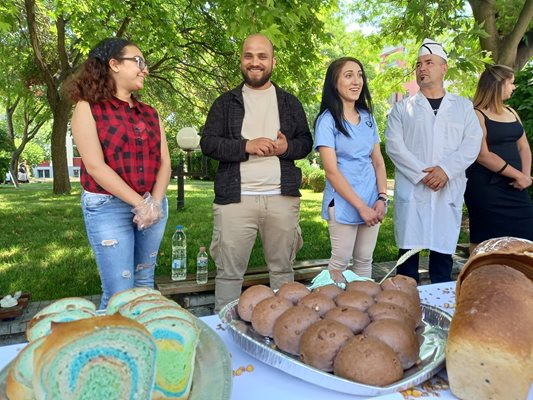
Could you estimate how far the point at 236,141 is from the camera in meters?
2.52

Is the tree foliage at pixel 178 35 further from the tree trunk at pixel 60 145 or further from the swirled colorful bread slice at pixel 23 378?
the swirled colorful bread slice at pixel 23 378

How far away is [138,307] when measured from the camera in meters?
0.81

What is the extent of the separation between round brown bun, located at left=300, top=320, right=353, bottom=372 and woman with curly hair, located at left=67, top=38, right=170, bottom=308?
1.32m

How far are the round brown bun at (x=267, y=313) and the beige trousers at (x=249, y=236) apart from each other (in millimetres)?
1552

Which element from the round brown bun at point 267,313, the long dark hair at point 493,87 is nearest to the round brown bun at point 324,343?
the round brown bun at point 267,313

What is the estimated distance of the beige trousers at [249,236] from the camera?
2629mm

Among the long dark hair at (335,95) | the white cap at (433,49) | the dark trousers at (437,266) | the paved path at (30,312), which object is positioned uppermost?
the white cap at (433,49)

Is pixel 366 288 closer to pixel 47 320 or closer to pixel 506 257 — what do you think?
pixel 506 257

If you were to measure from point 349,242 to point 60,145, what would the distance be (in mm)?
12294

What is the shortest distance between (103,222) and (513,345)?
1.75m

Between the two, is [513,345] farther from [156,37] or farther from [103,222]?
[156,37]

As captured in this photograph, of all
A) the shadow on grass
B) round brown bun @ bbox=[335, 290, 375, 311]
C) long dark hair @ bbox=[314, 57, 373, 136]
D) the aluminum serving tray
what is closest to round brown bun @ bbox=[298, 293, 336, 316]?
round brown bun @ bbox=[335, 290, 375, 311]

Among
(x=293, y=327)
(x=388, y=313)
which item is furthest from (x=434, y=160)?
(x=293, y=327)

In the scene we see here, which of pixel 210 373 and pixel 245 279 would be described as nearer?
pixel 210 373
